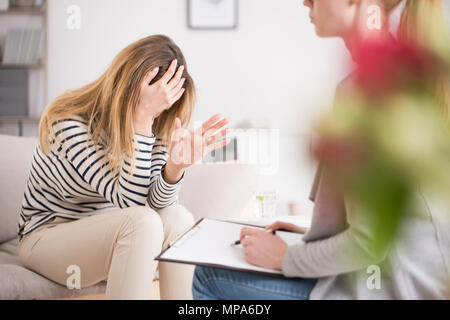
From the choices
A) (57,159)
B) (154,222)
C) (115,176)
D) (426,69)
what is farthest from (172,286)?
(426,69)

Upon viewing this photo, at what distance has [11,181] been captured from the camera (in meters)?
1.12

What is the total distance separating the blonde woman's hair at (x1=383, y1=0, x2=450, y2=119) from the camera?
0.42 m

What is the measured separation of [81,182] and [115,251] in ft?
0.66

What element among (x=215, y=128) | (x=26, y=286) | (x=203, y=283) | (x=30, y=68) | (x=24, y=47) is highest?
(x=24, y=47)

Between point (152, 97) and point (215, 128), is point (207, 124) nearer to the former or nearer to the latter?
point (215, 128)

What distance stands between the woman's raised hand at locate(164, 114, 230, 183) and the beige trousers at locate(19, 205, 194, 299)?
128 millimetres

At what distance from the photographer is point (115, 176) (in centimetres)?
79

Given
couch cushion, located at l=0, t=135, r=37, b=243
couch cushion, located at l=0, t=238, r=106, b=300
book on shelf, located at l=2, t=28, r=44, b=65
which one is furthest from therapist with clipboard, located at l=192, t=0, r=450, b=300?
book on shelf, located at l=2, t=28, r=44, b=65

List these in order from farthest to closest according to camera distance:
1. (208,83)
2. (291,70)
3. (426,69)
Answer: (208,83)
(291,70)
(426,69)

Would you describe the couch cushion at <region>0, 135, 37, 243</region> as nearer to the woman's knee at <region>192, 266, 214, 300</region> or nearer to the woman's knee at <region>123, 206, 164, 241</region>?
the woman's knee at <region>123, 206, 164, 241</region>

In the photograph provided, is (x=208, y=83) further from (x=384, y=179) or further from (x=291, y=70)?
(x=384, y=179)

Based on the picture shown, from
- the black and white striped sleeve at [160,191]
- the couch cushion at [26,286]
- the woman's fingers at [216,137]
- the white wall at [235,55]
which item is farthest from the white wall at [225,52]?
the couch cushion at [26,286]

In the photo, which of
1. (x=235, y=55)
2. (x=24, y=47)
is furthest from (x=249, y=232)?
(x=24, y=47)
